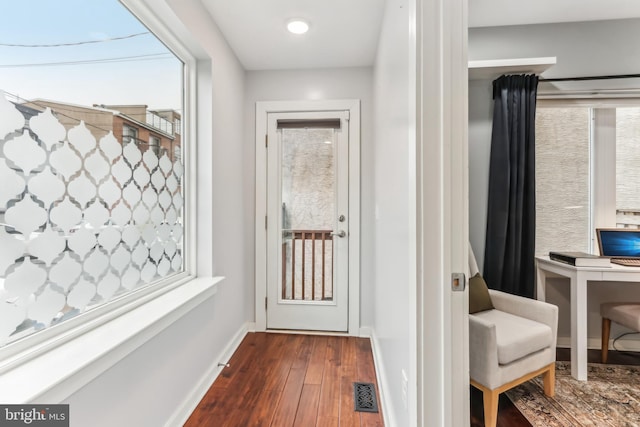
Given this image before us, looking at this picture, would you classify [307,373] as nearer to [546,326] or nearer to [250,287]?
[250,287]

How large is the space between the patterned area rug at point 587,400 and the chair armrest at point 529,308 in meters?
0.33

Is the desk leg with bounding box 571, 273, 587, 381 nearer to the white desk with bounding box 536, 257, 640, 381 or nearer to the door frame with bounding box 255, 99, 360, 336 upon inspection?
the white desk with bounding box 536, 257, 640, 381

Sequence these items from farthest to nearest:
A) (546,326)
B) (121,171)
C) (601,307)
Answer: (601,307) < (546,326) < (121,171)

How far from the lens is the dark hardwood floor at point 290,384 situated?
5.37 ft

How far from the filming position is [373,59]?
2543 mm

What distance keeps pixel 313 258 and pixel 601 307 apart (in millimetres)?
2257

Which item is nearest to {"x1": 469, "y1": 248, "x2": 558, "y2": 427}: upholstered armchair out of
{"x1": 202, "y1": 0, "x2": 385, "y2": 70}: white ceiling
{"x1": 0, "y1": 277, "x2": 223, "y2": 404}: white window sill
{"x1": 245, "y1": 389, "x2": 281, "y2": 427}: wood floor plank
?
{"x1": 245, "y1": 389, "x2": 281, "y2": 427}: wood floor plank

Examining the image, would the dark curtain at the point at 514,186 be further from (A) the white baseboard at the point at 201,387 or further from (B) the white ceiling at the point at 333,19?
(A) the white baseboard at the point at 201,387

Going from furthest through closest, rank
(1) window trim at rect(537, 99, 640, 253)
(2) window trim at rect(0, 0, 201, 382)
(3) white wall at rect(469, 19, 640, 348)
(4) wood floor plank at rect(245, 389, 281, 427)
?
1. (1) window trim at rect(537, 99, 640, 253)
2. (3) white wall at rect(469, 19, 640, 348)
3. (4) wood floor plank at rect(245, 389, 281, 427)
4. (2) window trim at rect(0, 0, 201, 382)

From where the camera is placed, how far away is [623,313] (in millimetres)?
2053

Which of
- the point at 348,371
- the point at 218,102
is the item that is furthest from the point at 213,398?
the point at 218,102

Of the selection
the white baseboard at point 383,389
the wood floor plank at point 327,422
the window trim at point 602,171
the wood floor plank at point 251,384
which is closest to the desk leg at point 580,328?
the window trim at point 602,171

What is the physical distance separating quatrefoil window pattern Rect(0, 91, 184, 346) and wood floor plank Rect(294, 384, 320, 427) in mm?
1091

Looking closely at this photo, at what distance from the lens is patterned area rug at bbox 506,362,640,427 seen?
5.27ft
